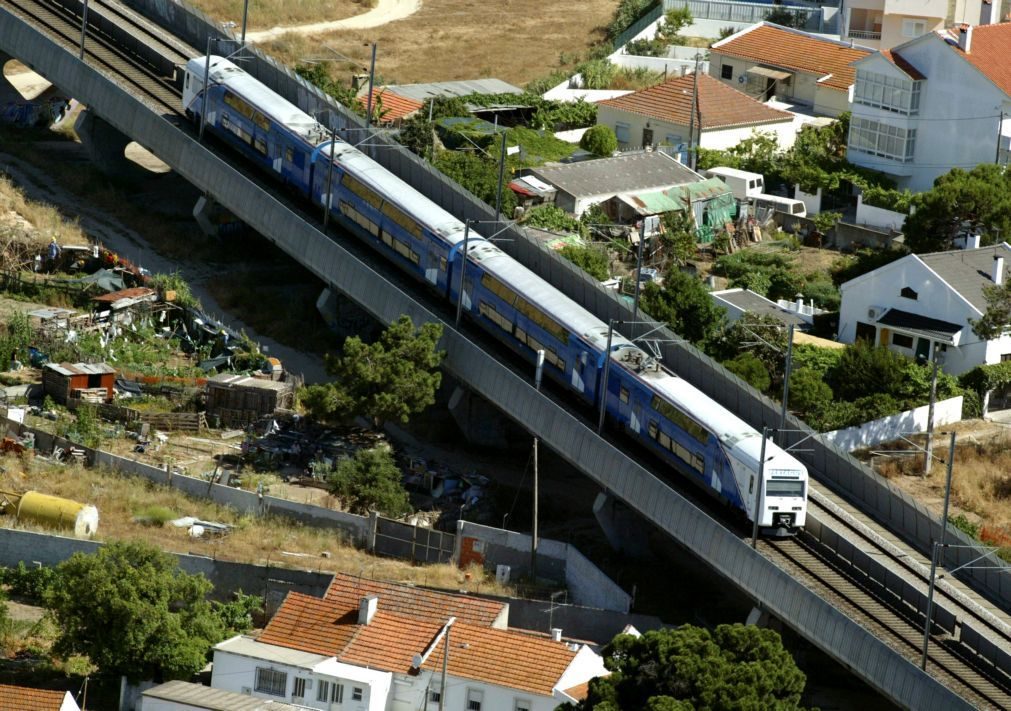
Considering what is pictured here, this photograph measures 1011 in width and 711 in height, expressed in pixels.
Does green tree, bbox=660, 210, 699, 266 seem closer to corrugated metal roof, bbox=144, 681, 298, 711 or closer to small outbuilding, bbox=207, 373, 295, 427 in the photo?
small outbuilding, bbox=207, 373, 295, 427

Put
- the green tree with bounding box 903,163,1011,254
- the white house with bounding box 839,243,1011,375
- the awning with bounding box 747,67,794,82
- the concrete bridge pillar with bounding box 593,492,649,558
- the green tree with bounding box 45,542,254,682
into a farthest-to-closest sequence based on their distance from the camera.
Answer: the awning with bounding box 747,67,794,82 → the green tree with bounding box 903,163,1011,254 → the white house with bounding box 839,243,1011,375 → the concrete bridge pillar with bounding box 593,492,649,558 → the green tree with bounding box 45,542,254,682

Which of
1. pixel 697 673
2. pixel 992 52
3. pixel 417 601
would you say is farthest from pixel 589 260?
pixel 697 673

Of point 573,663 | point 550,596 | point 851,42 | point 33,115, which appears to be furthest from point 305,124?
point 851,42

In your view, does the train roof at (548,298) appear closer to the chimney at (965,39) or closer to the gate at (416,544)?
the gate at (416,544)

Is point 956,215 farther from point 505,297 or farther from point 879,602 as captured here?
point 879,602

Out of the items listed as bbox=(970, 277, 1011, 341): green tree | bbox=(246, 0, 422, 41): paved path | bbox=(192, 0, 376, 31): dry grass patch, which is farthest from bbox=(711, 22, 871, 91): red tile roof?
bbox=(970, 277, 1011, 341): green tree

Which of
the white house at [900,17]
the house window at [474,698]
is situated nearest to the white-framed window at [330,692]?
the house window at [474,698]
